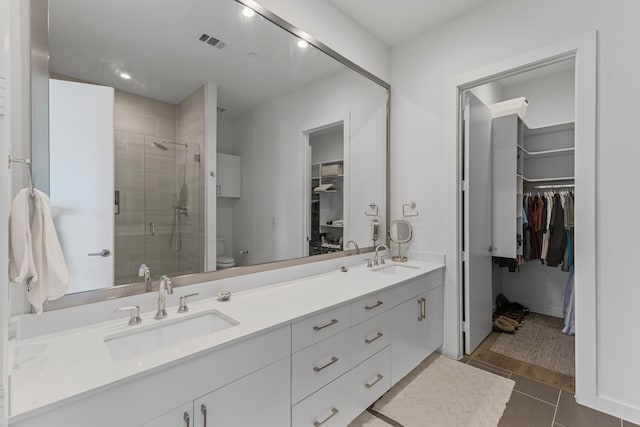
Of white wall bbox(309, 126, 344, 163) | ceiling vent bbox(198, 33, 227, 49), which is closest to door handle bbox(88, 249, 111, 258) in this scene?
ceiling vent bbox(198, 33, 227, 49)

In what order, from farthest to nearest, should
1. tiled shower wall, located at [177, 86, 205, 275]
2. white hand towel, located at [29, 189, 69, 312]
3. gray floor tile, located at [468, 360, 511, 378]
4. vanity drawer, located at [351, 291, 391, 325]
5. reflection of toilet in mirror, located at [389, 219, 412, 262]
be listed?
1. reflection of toilet in mirror, located at [389, 219, 412, 262]
2. gray floor tile, located at [468, 360, 511, 378]
3. vanity drawer, located at [351, 291, 391, 325]
4. tiled shower wall, located at [177, 86, 205, 275]
5. white hand towel, located at [29, 189, 69, 312]

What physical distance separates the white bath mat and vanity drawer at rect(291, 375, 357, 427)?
0.39m

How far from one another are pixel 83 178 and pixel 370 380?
5.96 feet

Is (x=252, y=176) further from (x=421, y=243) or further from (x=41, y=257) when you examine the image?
(x=421, y=243)

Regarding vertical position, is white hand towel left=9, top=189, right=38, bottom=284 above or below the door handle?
above

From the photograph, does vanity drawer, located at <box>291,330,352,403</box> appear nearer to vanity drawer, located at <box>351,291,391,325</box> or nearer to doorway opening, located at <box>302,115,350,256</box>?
vanity drawer, located at <box>351,291,391,325</box>

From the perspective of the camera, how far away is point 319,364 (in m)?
1.41

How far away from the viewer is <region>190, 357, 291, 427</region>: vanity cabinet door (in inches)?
40.2

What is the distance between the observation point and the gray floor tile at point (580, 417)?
167cm

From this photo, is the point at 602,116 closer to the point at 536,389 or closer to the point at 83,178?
the point at 536,389

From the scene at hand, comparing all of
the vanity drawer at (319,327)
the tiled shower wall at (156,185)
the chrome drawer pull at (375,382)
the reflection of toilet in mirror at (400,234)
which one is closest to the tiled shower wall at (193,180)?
the tiled shower wall at (156,185)

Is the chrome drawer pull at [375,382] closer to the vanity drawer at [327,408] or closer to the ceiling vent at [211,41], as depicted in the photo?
the vanity drawer at [327,408]

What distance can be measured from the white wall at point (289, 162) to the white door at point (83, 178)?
26.0 inches

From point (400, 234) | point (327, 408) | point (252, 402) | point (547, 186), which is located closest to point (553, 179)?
point (547, 186)
